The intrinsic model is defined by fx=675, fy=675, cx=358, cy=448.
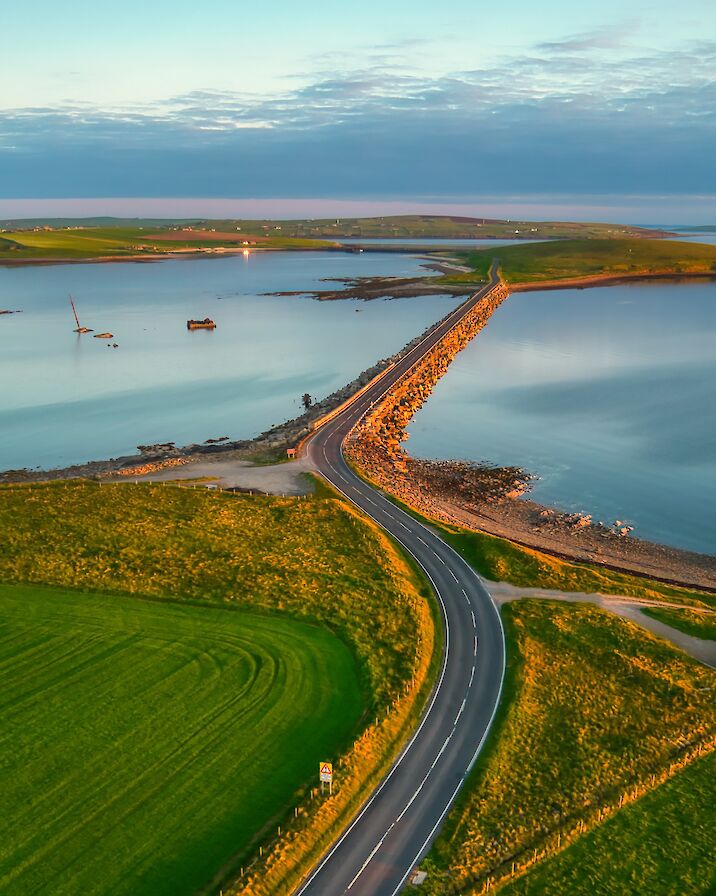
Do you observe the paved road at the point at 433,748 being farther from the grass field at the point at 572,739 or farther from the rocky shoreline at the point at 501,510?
the rocky shoreline at the point at 501,510

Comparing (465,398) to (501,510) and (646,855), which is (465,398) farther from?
(646,855)

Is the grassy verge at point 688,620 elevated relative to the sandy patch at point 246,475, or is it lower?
lower

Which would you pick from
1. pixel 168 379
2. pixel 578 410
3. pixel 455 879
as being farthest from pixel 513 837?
pixel 168 379

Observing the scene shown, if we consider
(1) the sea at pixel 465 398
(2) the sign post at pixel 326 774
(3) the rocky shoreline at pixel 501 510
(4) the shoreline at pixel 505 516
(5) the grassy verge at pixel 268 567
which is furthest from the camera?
(1) the sea at pixel 465 398

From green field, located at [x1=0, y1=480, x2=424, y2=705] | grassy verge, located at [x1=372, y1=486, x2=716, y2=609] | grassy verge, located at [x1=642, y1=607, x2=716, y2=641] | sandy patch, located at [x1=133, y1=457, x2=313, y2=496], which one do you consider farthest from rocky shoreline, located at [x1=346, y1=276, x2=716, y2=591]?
green field, located at [x1=0, y1=480, x2=424, y2=705]

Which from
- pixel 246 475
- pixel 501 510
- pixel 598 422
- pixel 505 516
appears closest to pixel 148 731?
pixel 246 475

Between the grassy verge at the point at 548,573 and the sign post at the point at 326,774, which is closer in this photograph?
the sign post at the point at 326,774

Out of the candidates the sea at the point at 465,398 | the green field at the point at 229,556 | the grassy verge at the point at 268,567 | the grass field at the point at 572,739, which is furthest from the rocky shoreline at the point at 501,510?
the grass field at the point at 572,739
